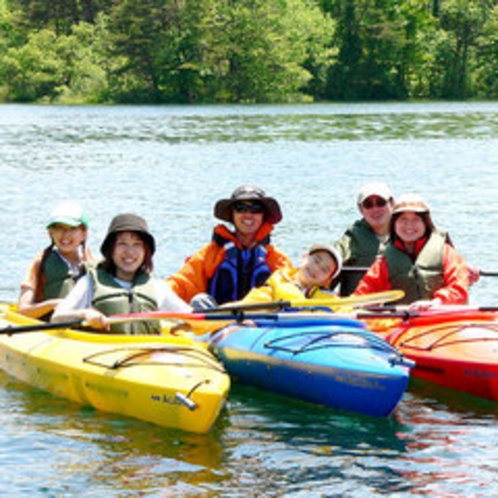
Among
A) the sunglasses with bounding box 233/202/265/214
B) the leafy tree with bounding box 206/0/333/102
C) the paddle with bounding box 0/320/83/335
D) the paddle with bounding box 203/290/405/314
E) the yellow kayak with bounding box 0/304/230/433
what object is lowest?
the yellow kayak with bounding box 0/304/230/433

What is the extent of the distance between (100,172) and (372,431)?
1885 centimetres

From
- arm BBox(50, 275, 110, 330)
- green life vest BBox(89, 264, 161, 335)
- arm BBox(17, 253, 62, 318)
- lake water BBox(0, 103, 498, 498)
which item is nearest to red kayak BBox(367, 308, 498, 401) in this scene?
lake water BBox(0, 103, 498, 498)

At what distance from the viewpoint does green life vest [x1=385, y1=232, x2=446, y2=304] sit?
796cm

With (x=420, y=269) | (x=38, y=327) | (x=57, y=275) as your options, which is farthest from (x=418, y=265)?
(x=38, y=327)

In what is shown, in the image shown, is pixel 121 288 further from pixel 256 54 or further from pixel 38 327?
pixel 256 54

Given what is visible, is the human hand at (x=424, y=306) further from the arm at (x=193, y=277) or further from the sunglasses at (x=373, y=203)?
the arm at (x=193, y=277)

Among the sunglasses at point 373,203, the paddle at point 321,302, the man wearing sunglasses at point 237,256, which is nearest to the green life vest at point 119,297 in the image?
the paddle at point 321,302

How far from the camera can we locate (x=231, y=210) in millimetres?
8500

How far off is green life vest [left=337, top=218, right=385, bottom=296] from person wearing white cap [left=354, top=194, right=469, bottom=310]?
2.18 feet

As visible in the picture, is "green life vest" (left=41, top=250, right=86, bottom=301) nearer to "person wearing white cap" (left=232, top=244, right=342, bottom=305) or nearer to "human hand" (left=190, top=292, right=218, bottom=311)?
"human hand" (left=190, top=292, right=218, bottom=311)

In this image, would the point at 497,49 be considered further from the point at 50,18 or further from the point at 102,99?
the point at 50,18

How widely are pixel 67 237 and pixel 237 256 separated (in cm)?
130

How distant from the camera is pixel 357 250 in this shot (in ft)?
29.1

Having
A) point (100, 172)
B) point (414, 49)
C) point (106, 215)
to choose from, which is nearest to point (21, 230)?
point (106, 215)
